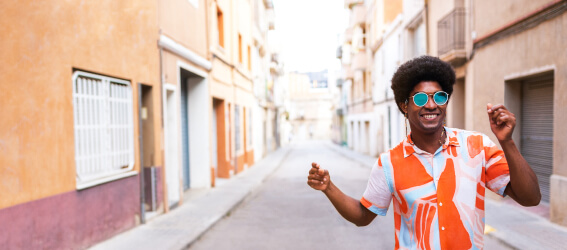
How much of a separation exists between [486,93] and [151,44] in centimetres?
751

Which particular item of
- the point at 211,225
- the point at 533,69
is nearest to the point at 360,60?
the point at 533,69

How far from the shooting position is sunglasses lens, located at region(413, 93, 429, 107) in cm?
216

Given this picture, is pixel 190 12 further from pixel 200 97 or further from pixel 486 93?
pixel 486 93

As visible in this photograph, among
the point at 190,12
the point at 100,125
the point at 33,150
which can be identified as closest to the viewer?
the point at 33,150

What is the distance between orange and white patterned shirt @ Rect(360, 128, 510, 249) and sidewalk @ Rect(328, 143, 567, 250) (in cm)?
441

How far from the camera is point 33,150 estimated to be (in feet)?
16.0

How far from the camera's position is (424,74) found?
2.21 m

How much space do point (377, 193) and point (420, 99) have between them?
21.8 inches

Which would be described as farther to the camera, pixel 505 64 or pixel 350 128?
pixel 350 128

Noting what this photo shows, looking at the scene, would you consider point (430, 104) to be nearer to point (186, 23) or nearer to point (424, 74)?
point (424, 74)

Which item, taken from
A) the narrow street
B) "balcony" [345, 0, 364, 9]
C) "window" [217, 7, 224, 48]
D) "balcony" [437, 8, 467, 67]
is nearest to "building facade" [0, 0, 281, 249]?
the narrow street

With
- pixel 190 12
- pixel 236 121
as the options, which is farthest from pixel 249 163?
pixel 190 12

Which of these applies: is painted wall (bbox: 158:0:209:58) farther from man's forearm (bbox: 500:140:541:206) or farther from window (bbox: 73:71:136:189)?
man's forearm (bbox: 500:140:541:206)

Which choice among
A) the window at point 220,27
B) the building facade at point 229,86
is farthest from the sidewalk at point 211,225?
the window at point 220,27
